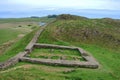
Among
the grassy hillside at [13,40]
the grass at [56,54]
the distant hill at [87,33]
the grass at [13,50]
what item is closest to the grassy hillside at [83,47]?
the distant hill at [87,33]

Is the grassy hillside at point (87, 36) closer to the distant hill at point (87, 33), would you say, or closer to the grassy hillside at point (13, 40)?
the distant hill at point (87, 33)

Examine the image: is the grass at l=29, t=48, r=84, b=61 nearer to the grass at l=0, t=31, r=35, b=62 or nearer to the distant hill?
the grass at l=0, t=31, r=35, b=62

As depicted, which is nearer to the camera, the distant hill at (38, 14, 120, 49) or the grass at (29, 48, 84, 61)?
the grass at (29, 48, 84, 61)

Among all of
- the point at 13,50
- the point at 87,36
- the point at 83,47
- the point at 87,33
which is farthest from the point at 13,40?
the point at 83,47

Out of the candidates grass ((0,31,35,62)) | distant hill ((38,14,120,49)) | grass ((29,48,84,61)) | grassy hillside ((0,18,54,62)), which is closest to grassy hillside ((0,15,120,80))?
distant hill ((38,14,120,49))

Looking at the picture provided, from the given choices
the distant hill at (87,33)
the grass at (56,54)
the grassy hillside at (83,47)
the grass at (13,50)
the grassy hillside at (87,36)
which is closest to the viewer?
the grassy hillside at (83,47)

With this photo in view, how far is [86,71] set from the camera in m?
18.2

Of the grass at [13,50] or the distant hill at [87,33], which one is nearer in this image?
the grass at [13,50]

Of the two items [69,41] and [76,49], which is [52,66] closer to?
[76,49]

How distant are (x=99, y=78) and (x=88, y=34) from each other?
62.9 ft

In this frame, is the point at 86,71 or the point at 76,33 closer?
the point at 86,71

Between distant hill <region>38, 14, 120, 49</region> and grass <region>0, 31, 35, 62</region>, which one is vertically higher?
distant hill <region>38, 14, 120, 49</region>

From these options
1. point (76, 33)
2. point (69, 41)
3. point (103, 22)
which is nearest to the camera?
point (69, 41)

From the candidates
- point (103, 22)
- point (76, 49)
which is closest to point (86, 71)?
point (76, 49)
